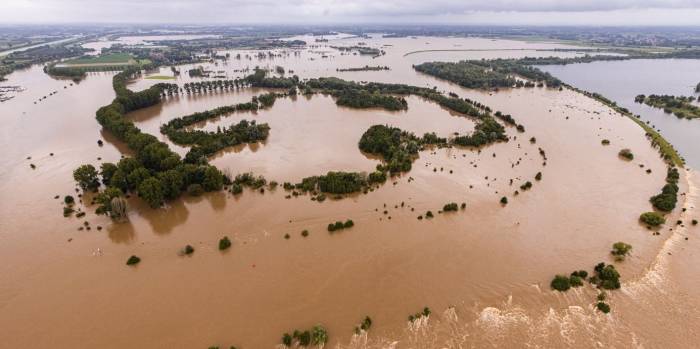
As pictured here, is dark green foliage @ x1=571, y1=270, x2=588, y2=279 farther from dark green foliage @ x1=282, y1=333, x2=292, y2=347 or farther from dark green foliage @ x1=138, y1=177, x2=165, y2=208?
dark green foliage @ x1=138, y1=177, x2=165, y2=208

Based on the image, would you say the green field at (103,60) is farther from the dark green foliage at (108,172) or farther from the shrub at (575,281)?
the shrub at (575,281)

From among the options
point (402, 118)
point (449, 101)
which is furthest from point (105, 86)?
point (449, 101)

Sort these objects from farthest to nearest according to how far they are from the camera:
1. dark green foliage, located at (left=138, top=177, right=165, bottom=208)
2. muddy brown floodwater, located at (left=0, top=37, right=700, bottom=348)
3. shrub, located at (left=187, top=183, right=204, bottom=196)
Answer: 1. shrub, located at (left=187, top=183, right=204, bottom=196)
2. dark green foliage, located at (left=138, top=177, right=165, bottom=208)
3. muddy brown floodwater, located at (left=0, top=37, right=700, bottom=348)

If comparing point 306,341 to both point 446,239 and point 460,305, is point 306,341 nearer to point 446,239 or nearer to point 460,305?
point 460,305

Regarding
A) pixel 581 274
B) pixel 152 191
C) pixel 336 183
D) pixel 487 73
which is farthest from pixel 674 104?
pixel 152 191

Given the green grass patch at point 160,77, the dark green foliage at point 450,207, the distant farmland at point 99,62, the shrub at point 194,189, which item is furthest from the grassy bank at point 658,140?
the distant farmland at point 99,62

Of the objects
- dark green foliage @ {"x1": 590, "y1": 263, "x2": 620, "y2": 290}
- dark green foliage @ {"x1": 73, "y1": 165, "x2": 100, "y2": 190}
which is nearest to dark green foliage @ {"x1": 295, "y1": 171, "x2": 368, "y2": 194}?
dark green foliage @ {"x1": 73, "y1": 165, "x2": 100, "y2": 190}
